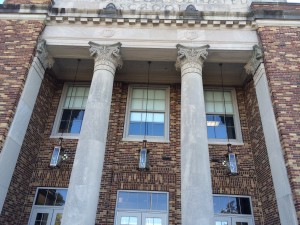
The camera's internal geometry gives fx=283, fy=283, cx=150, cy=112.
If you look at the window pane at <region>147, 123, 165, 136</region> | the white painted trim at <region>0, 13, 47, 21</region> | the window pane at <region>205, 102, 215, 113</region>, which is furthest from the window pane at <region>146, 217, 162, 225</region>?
the white painted trim at <region>0, 13, 47, 21</region>

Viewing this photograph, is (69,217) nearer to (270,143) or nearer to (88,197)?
(88,197)

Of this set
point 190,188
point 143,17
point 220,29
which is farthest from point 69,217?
point 220,29

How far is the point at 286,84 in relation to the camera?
9188mm

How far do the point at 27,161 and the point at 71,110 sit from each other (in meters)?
2.86

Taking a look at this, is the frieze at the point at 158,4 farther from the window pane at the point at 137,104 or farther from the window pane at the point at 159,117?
the window pane at the point at 159,117

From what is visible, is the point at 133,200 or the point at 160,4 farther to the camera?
the point at 160,4

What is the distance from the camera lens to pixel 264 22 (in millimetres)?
10359

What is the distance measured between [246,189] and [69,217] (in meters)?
6.24

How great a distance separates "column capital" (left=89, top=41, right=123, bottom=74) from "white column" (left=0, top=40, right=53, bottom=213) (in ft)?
6.31

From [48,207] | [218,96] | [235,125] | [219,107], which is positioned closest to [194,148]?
[235,125]

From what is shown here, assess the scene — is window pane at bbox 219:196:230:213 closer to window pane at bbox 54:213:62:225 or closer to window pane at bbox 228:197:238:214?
window pane at bbox 228:197:238:214

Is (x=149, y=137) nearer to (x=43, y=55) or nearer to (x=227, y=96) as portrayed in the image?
(x=227, y=96)

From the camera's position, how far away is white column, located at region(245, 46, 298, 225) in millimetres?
7777

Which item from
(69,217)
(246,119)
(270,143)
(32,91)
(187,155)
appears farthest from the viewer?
(246,119)
